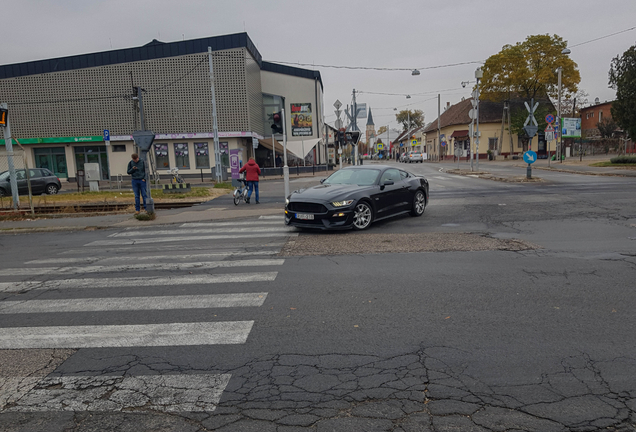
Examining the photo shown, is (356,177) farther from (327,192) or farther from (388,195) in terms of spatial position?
(327,192)

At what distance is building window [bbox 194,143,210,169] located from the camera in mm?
40938

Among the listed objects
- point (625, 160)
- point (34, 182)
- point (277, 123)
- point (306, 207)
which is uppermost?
point (277, 123)

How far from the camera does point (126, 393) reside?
354 centimetres

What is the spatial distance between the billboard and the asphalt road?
3846 centimetres

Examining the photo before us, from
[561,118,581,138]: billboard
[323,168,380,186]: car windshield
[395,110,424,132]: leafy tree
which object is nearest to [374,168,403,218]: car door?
[323,168,380,186]: car windshield

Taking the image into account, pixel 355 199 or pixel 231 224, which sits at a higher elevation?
pixel 355 199

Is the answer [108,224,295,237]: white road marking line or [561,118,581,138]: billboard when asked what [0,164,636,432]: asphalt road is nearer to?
[108,224,295,237]: white road marking line

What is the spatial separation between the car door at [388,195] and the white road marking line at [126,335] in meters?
7.00

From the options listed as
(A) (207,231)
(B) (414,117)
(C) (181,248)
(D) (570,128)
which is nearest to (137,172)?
(A) (207,231)

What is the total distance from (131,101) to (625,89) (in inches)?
1464

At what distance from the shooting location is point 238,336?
15.0 feet

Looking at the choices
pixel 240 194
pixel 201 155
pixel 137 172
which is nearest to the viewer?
pixel 137 172

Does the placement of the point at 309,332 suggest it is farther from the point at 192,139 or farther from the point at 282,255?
the point at 192,139

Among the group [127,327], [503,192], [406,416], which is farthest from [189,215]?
[406,416]
